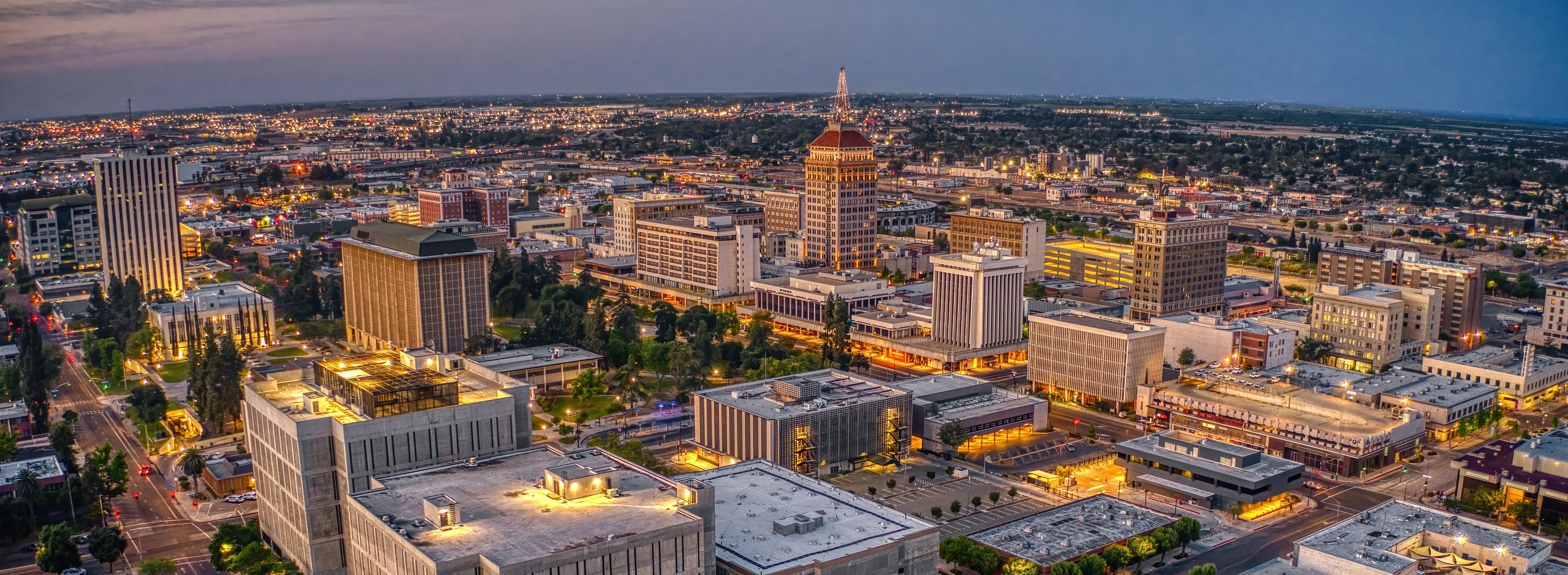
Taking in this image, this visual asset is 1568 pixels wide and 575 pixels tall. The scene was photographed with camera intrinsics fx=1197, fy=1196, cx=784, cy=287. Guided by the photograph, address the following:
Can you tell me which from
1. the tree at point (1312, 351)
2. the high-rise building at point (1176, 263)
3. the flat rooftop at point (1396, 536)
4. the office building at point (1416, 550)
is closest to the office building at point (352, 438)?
the office building at point (1416, 550)

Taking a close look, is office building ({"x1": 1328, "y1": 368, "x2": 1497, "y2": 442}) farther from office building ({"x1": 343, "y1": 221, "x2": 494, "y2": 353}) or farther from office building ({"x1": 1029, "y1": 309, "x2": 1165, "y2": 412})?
office building ({"x1": 343, "y1": 221, "x2": 494, "y2": 353})

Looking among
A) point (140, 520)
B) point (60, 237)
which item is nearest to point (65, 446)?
point (140, 520)

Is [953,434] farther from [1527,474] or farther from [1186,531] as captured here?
[1527,474]

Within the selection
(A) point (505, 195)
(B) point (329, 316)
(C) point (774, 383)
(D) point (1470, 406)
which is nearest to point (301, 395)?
(C) point (774, 383)

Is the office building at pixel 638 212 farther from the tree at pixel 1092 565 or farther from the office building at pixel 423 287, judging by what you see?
the tree at pixel 1092 565

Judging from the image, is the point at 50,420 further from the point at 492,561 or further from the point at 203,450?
the point at 492,561

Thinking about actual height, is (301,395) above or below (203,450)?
above

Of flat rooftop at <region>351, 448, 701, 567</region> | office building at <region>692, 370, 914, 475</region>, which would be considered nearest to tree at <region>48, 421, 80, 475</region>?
flat rooftop at <region>351, 448, 701, 567</region>
